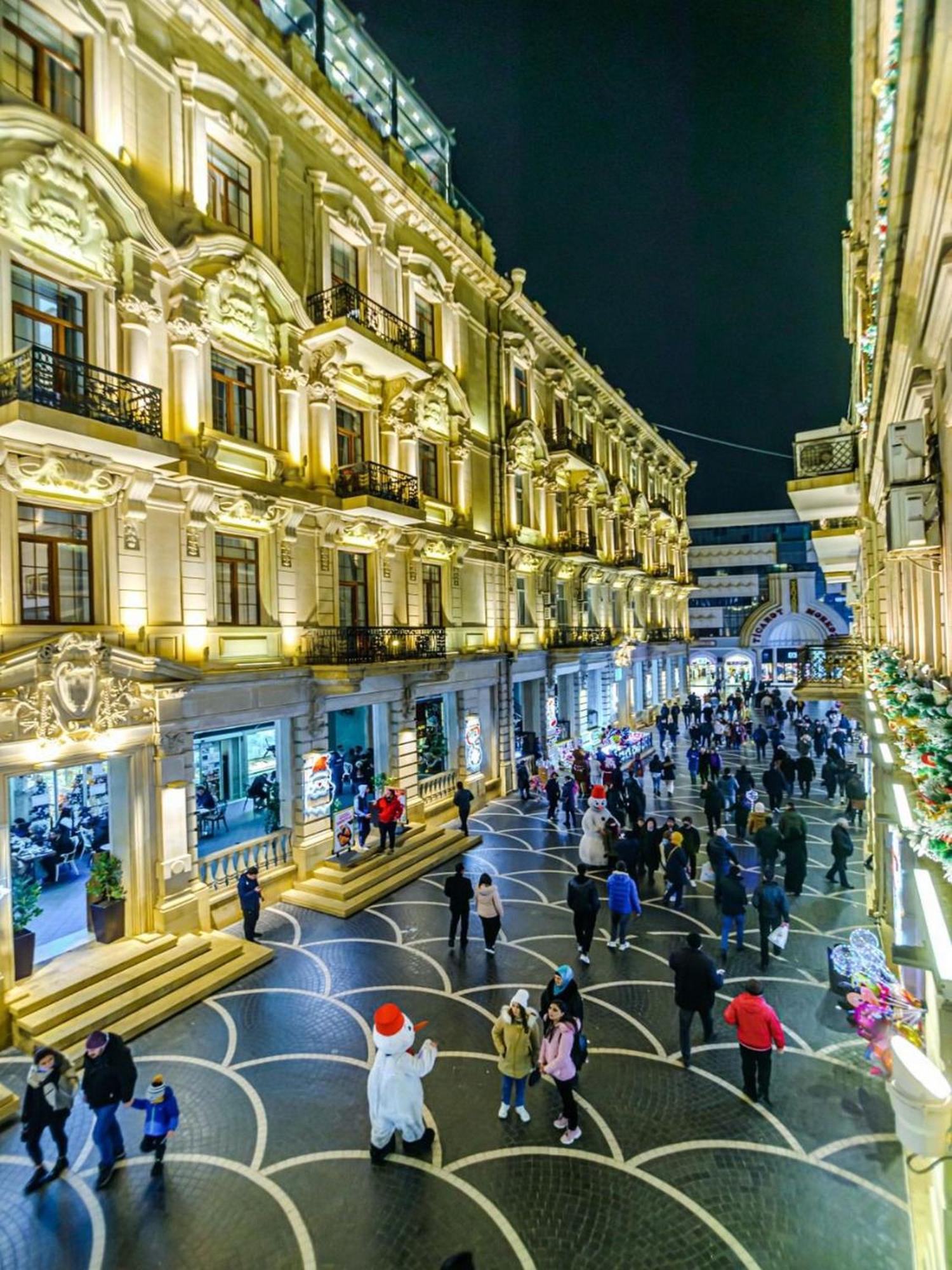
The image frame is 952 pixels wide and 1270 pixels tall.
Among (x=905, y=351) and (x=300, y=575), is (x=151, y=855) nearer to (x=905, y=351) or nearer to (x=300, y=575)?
(x=300, y=575)

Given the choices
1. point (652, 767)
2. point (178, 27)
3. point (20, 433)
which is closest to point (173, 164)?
point (178, 27)

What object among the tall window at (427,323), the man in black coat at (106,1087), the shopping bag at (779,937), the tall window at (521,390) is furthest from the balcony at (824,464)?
the man in black coat at (106,1087)

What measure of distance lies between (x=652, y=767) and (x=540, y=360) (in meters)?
17.6

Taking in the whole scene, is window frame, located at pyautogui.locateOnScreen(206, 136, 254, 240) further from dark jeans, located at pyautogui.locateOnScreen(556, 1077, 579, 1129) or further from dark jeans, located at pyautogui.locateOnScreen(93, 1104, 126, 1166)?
dark jeans, located at pyautogui.locateOnScreen(556, 1077, 579, 1129)

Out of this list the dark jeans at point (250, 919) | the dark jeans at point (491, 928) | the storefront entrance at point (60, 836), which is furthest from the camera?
the storefront entrance at point (60, 836)

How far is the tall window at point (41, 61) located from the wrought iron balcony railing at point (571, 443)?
1902cm

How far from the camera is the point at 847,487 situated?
590 inches

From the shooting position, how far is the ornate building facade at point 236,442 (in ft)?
34.2

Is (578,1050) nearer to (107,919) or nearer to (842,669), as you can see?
(107,919)

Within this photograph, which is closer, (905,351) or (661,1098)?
(905,351)

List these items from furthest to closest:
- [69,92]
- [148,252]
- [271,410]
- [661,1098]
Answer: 1. [271,410]
2. [148,252]
3. [69,92]
4. [661,1098]

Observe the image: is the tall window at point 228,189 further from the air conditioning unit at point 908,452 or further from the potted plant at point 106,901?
the air conditioning unit at point 908,452

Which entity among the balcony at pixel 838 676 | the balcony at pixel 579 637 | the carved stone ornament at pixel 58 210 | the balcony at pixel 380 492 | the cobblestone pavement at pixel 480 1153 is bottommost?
the cobblestone pavement at pixel 480 1153

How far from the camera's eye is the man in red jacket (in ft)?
24.1
